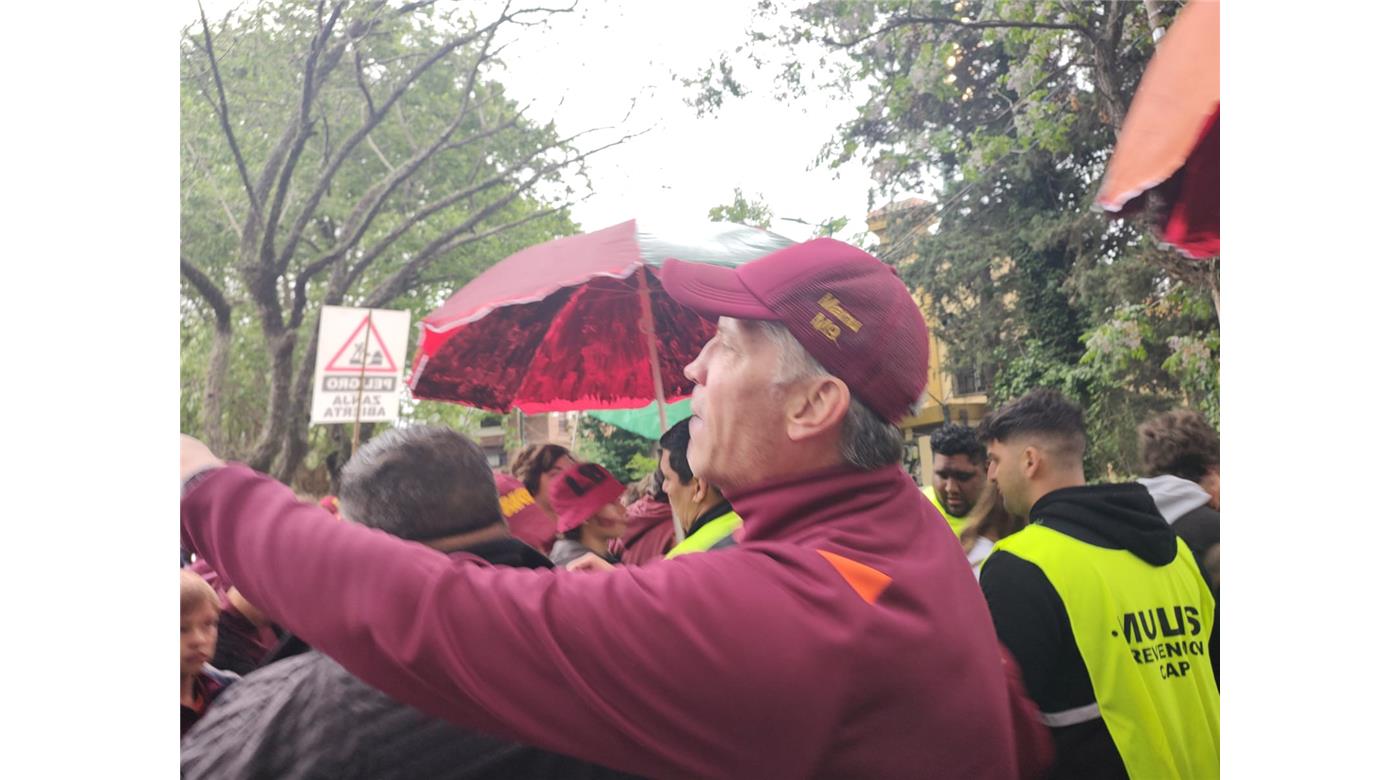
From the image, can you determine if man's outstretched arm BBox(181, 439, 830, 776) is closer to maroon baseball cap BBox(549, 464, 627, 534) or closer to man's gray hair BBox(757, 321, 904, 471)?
man's gray hair BBox(757, 321, 904, 471)

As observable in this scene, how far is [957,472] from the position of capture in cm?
304

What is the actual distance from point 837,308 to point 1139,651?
107 cm

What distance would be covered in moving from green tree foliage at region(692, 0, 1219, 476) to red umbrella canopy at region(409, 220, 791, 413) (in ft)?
1.35

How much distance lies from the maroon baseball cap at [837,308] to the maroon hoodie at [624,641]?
0.23 m

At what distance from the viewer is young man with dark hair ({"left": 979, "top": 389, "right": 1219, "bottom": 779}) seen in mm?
1784

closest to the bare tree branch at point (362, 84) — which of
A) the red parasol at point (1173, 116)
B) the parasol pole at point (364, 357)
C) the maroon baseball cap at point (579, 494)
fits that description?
the parasol pole at point (364, 357)

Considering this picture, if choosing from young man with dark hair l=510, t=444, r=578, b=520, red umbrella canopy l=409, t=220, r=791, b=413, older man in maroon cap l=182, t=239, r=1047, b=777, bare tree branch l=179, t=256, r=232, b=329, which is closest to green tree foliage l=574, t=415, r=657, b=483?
young man with dark hair l=510, t=444, r=578, b=520

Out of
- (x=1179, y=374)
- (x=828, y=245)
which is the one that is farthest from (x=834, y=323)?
(x=1179, y=374)

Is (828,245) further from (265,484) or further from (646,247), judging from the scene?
(646,247)

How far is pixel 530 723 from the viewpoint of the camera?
0.94m

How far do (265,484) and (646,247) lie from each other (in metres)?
1.61

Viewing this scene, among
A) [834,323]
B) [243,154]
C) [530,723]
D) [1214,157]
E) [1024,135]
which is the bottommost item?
[530,723]

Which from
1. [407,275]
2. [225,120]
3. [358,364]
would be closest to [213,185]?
[225,120]

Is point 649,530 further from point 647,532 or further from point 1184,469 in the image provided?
point 1184,469
